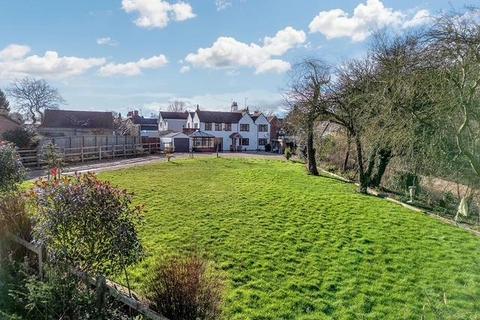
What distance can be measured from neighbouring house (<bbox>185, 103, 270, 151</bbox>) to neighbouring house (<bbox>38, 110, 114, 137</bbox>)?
12955 mm

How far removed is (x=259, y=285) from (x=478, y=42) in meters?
5.42

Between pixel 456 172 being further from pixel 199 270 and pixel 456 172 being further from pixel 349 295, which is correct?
pixel 199 270

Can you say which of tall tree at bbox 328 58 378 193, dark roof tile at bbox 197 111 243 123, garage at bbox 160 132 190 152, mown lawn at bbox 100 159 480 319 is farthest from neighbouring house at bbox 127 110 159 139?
mown lawn at bbox 100 159 480 319

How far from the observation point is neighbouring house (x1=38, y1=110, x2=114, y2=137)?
47.5m

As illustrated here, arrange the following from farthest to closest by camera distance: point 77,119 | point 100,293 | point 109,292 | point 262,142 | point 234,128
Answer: point 262,142 < point 234,128 < point 77,119 < point 109,292 < point 100,293

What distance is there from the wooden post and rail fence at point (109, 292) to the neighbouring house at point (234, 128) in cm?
5243

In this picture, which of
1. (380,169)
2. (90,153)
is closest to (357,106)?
(380,169)

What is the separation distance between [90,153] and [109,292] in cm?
2391

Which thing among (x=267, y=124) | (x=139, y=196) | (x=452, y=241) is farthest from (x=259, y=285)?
(x=267, y=124)

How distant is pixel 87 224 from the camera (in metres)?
5.13

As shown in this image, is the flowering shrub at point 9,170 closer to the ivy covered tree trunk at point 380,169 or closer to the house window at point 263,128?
the ivy covered tree trunk at point 380,169

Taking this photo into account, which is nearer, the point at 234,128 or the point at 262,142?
the point at 234,128

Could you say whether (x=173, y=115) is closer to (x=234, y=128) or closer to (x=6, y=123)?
(x=234, y=128)

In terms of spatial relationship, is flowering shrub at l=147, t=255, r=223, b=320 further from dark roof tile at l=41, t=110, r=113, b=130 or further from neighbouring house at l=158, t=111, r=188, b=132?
neighbouring house at l=158, t=111, r=188, b=132
